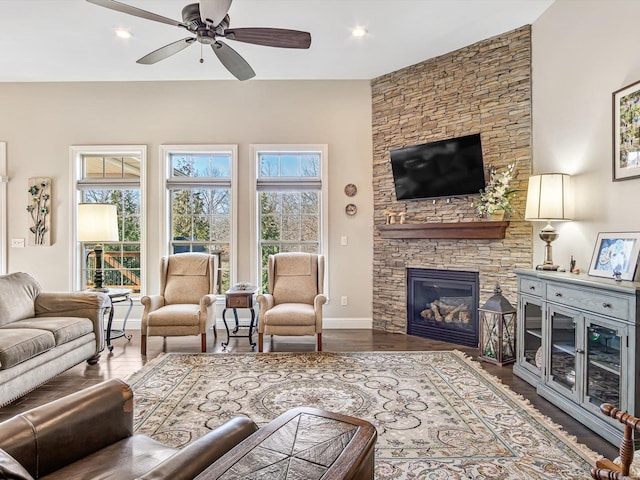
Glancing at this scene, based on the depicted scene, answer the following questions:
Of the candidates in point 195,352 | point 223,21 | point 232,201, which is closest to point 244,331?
point 195,352

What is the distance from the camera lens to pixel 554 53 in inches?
135

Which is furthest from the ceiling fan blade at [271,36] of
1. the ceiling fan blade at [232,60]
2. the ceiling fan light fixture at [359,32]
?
the ceiling fan light fixture at [359,32]

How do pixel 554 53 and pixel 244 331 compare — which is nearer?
pixel 554 53

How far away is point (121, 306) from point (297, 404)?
11.3 ft

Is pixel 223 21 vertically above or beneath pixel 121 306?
above

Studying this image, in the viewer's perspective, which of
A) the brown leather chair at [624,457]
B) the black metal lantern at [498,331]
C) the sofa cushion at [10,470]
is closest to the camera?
the sofa cushion at [10,470]

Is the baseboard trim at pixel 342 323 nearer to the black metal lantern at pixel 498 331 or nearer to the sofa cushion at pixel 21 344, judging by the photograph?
the black metal lantern at pixel 498 331

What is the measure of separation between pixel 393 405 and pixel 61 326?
111 inches

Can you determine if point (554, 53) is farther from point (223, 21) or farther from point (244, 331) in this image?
point (244, 331)

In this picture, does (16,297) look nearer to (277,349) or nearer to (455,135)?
(277,349)

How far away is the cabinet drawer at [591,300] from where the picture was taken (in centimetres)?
213

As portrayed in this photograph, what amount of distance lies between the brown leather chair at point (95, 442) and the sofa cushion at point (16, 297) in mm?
2562

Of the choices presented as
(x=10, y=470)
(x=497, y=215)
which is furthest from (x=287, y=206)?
(x=10, y=470)

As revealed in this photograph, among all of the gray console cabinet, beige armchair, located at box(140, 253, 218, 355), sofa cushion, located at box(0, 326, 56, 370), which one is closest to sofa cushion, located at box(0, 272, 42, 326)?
sofa cushion, located at box(0, 326, 56, 370)
